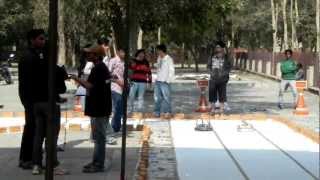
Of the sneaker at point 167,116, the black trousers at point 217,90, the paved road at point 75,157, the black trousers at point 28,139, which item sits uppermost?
the black trousers at point 217,90

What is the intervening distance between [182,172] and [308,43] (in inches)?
2506

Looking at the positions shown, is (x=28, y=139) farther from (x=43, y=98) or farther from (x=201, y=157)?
(x=201, y=157)

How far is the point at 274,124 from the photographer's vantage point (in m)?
15.4

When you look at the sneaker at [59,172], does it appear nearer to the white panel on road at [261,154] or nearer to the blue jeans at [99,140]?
the blue jeans at [99,140]

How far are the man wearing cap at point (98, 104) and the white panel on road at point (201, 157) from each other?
103cm

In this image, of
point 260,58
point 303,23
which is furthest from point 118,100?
point 303,23

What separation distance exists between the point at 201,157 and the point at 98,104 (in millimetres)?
2099

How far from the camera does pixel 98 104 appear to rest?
923 cm

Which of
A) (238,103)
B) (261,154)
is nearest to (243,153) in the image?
(261,154)

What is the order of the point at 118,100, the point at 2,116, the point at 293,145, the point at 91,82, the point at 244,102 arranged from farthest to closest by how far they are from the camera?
the point at 244,102 < the point at 2,116 < the point at 118,100 < the point at 293,145 < the point at 91,82

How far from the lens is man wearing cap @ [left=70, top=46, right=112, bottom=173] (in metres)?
9.20

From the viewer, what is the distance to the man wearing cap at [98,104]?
362 inches

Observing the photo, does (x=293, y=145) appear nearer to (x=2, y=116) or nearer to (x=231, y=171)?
(x=231, y=171)

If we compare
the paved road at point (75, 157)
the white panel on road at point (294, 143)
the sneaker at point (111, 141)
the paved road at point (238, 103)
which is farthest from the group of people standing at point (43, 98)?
the paved road at point (238, 103)
